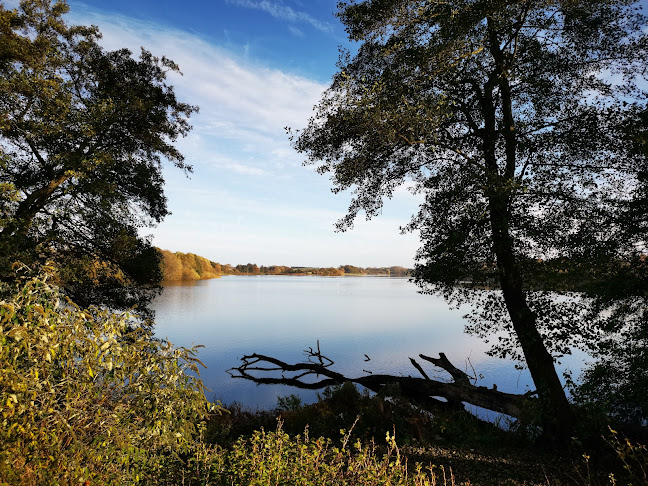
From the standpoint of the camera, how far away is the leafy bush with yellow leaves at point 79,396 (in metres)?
3.13

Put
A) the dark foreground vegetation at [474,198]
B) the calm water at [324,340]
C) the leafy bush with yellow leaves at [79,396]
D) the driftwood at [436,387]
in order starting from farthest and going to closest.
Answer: the calm water at [324,340] → the driftwood at [436,387] → the dark foreground vegetation at [474,198] → the leafy bush with yellow leaves at [79,396]

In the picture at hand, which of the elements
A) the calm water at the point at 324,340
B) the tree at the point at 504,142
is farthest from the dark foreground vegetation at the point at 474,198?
the calm water at the point at 324,340

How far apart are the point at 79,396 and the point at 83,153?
9960 mm

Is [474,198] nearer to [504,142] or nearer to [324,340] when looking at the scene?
[504,142]

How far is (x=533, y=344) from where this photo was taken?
8844 millimetres

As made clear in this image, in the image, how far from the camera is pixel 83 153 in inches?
437

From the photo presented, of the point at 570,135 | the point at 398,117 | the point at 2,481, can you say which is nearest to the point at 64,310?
the point at 2,481

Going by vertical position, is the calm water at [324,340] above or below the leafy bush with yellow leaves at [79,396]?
below

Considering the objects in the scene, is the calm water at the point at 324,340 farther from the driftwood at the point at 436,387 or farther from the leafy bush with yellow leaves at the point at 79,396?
the leafy bush with yellow leaves at the point at 79,396

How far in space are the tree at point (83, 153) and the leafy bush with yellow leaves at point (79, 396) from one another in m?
6.80

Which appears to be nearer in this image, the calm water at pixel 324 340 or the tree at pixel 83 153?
the tree at pixel 83 153

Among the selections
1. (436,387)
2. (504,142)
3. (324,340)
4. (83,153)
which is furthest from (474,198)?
(324,340)

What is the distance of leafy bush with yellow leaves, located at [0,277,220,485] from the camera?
123 inches

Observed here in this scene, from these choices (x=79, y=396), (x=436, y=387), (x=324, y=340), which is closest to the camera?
(x=79, y=396)
